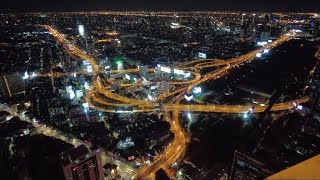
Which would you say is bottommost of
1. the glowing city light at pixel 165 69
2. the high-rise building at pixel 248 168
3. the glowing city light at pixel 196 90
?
the glowing city light at pixel 196 90

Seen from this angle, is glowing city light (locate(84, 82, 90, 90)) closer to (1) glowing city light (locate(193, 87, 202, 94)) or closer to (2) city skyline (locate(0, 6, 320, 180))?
(2) city skyline (locate(0, 6, 320, 180))

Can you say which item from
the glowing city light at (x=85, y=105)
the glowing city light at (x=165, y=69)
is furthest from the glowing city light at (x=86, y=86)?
the glowing city light at (x=165, y=69)

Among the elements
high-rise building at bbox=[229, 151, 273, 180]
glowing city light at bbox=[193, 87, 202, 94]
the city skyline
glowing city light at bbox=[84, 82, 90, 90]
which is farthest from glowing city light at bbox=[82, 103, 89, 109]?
high-rise building at bbox=[229, 151, 273, 180]

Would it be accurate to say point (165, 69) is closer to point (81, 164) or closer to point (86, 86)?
point (86, 86)

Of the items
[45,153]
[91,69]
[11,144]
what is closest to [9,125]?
[11,144]

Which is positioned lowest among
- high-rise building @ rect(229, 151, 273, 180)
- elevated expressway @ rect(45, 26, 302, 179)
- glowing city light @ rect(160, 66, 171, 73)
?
elevated expressway @ rect(45, 26, 302, 179)

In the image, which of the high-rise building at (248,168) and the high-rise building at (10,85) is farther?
the high-rise building at (10,85)

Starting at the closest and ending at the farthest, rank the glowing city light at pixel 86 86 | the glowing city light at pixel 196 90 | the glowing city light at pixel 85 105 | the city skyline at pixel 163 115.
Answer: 1. the city skyline at pixel 163 115
2. the glowing city light at pixel 85 105
3. the glowing city light at pixel 196 90
4. the glowing city light at pixel 86 86

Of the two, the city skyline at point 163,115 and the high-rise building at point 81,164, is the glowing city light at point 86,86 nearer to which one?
the city skyline at point 163,115
